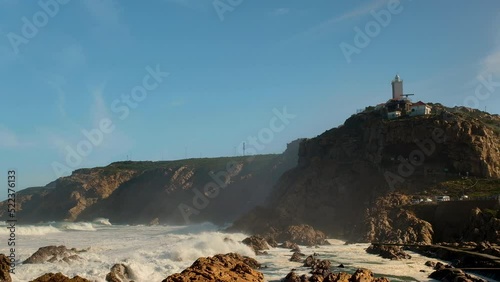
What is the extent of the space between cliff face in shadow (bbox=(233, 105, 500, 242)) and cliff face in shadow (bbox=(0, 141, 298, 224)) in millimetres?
29786

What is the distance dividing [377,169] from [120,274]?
45296 mm

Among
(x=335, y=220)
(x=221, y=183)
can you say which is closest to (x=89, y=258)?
(x=335, y=220)

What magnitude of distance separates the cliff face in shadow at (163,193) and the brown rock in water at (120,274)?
6297 cm

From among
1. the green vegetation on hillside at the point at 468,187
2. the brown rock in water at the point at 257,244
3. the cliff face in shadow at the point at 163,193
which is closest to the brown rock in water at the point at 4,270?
the brown rock in water at the point at 257,244

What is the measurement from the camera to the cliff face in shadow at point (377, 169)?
6000 cm

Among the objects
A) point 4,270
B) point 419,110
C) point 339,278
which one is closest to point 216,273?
point 339,278

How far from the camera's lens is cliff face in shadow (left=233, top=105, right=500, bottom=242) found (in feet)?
197

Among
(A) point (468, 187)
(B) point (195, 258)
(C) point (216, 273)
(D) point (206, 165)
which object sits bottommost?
(B) point (195, 258)

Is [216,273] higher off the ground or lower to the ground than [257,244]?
higher

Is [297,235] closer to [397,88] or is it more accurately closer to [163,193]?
[397,88]

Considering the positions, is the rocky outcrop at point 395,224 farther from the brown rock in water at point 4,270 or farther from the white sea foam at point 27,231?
the white sea foam at point 27,231

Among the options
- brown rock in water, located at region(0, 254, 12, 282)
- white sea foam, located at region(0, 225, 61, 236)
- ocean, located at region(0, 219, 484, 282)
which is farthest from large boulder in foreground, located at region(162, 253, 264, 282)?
white sea foam, located at region(0, 225, 61, 236)

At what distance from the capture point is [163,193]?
117m

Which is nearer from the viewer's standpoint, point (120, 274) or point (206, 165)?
point (120, 274)
